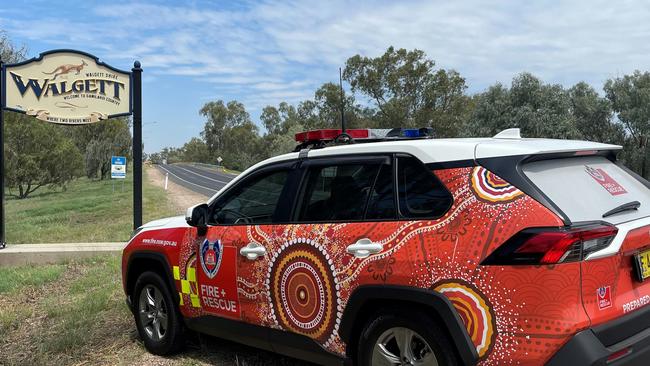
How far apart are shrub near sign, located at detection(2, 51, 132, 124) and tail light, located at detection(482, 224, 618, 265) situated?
8.61m

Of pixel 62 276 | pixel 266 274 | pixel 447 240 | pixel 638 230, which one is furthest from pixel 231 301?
pixel 62 276

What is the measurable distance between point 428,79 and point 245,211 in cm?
4379

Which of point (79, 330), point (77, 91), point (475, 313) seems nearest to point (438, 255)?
point (475, 313)

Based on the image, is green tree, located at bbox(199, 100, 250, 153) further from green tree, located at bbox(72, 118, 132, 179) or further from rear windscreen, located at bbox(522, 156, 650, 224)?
rear windscreen, located at bbox(522, 156, 650, 224)

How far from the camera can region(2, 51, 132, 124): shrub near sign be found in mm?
9656

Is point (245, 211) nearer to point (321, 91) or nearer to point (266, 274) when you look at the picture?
point (266, 274)

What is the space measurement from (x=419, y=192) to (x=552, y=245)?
0.81 meters

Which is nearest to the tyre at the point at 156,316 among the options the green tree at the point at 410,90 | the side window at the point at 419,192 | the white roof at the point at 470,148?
the white roof at the point at 470,148

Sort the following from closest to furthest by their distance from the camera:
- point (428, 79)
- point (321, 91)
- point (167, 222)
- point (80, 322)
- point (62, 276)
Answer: point (167, 222)
point (80, 322)
point (62, 276)
point (428, 79)
point (321, 91)

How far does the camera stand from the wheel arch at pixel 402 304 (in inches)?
108

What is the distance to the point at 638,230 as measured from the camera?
2820 mm

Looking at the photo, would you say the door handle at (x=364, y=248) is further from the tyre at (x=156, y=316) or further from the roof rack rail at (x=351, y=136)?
the tyre at (x=156, y=316)

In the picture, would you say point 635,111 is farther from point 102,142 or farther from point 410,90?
point 102,142

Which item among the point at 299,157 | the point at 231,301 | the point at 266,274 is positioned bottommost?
the point at 231,301
